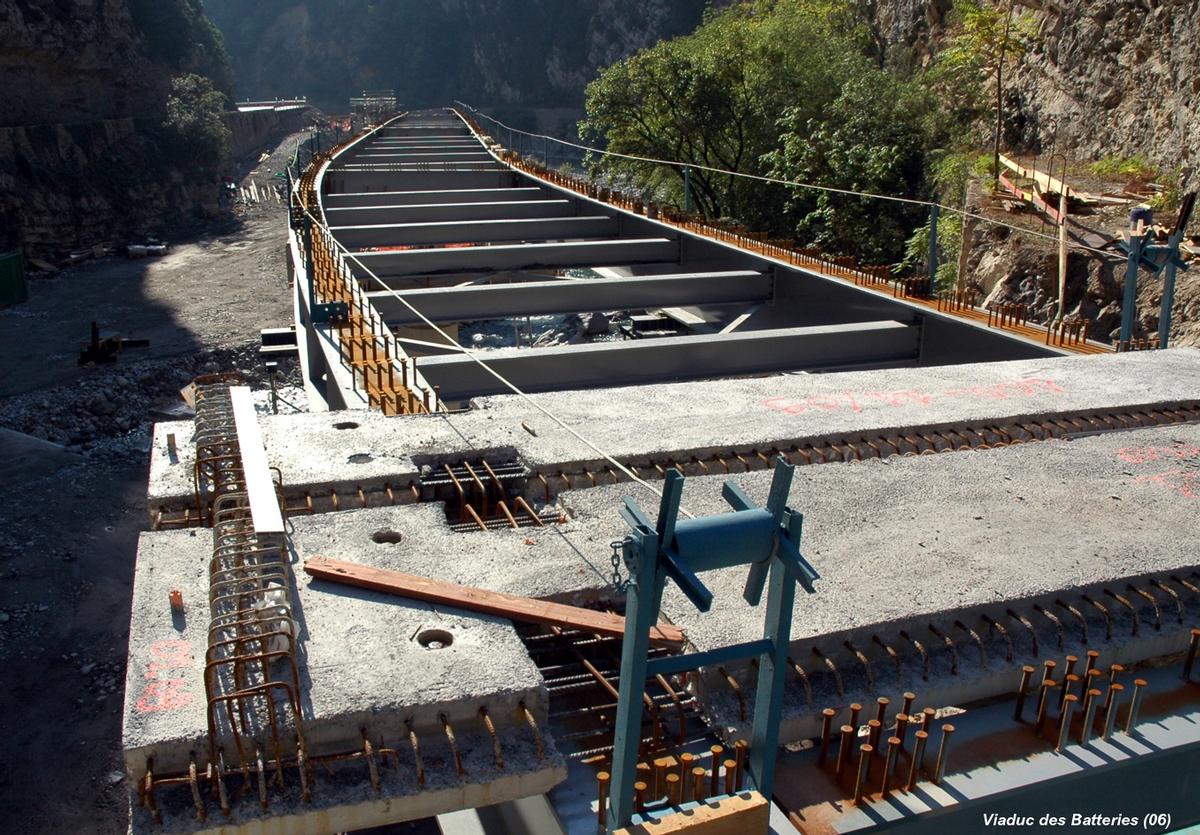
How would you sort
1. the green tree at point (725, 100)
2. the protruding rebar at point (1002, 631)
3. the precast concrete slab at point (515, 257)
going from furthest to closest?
the green tree at point (725, 100) < the precast concrete slab at point (515, 257) < the protruding rebar at point (1002, 631)

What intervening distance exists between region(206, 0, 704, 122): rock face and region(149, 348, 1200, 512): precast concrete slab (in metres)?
78.1

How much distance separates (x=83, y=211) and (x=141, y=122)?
33.9 feet

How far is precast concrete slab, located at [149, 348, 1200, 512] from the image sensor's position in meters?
5.52

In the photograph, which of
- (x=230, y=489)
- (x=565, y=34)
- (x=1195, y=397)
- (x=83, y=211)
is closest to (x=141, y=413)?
(x=230, y=489)

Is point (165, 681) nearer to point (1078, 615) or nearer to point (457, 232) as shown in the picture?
point (1078, 615)

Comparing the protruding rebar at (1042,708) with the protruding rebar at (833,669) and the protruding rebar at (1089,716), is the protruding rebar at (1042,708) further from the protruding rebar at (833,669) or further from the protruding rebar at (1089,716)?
the protruding rebar at (833,669)

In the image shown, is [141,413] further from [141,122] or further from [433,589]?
[141,122]

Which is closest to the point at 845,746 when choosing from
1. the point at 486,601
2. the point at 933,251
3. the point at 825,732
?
the point at 825,732

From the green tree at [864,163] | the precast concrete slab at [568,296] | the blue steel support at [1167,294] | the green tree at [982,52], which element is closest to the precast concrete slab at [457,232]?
the precast concrete slab at [568,296]

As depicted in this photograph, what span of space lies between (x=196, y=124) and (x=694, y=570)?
57125mm

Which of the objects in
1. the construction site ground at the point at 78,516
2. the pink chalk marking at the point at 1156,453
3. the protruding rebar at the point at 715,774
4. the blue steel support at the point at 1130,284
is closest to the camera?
the protruding rebar at the point at 715,774

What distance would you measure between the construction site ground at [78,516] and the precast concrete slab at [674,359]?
6.51 meters

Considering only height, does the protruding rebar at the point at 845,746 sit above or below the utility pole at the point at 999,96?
below

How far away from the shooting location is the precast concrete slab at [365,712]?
10.3 feet
